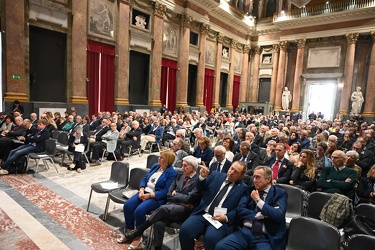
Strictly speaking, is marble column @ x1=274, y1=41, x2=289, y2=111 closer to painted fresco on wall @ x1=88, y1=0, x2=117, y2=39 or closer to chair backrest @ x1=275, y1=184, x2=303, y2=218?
painted fresco on wall @ x1=88, y1=0, x2=117, y2=39

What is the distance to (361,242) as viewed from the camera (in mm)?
2041

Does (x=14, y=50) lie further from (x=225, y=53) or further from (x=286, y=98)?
(x=286, y=98)

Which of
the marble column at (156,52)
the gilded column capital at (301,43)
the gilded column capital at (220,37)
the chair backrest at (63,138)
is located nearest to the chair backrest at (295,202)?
the chair backrest at (63,138)

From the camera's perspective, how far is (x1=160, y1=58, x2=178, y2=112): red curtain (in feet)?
48.3

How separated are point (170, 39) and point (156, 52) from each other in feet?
5.29

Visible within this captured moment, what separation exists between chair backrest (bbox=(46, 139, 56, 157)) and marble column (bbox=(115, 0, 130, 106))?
6.70 meters

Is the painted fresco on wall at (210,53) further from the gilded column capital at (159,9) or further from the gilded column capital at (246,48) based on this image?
the gilded column capital at (159,9)

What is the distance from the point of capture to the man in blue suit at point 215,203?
265 cm

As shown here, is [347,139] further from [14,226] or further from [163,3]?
[163,3]

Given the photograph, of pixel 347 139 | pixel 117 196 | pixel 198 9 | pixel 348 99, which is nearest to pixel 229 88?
pixel 198 9

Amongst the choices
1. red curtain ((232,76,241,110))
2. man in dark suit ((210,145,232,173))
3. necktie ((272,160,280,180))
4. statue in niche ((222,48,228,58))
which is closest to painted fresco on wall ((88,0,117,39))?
man in dark suit ((210,145,232,173))

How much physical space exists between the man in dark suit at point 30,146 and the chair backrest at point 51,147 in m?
0.17

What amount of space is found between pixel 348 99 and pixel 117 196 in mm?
19315

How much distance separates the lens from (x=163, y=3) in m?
13.7
